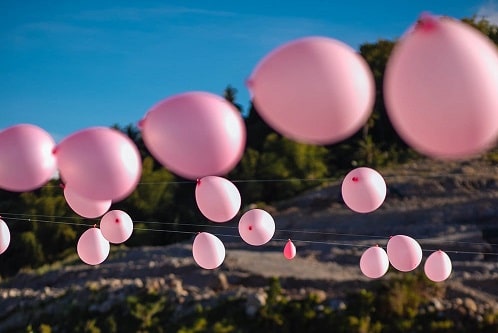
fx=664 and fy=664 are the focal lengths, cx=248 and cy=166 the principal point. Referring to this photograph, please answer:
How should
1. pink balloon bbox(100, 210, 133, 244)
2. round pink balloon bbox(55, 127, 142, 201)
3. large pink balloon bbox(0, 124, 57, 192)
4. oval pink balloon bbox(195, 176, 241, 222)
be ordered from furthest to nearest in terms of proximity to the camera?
pink balloon bbox(100, 210, 133, 244) → oval pink balloon bbox(195, 176, 241, 222) → large pink balloon bbox(0, 124, 57, 192) → round pink balloon bbox(55, 127, 142, 201)

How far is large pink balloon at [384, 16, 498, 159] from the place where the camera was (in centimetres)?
214

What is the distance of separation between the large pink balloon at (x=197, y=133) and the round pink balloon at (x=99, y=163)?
24cm

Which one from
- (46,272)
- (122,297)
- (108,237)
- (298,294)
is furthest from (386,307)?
(46,272)

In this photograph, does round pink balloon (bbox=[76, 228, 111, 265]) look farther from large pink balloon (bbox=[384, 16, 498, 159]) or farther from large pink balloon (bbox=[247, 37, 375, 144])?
large pink balloon (bbox=[384, 16, 498, 159])

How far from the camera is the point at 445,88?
2.16 metres

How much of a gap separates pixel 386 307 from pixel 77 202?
639 cm

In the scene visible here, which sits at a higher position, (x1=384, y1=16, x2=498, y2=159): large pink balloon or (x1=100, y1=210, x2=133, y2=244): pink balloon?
(x1=384, y1=16, x2=498, y2=159): large pink balloon

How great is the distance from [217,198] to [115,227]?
4.20 ft

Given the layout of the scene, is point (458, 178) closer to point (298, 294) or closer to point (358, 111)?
point (298, 294)

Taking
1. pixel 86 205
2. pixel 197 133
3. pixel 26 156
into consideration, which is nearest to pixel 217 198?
pixel 86 205

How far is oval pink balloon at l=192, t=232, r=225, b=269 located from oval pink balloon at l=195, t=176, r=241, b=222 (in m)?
1.15

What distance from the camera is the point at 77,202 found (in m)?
4.39

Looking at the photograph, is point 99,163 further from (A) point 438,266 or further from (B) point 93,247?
(A) point 438,266

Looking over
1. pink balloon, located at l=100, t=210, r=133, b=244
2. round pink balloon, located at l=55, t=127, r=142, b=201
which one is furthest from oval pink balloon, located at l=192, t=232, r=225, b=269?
round pink balloon, located at l=55, t=127, r=142, b=201
